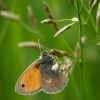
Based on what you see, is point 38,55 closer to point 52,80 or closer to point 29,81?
point 52,80

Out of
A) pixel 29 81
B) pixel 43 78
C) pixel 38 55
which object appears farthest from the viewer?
pixel 38 55

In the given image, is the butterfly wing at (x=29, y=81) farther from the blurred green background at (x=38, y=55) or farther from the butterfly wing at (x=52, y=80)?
the blurred green background at (x=38, y=55)

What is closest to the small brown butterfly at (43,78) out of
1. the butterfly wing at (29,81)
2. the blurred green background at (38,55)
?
the butterfly wing at (29,81)

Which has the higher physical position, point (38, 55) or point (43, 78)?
point (38, 55)

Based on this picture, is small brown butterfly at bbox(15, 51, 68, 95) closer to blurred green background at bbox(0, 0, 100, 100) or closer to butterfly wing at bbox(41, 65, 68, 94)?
butterfly wing at bbox(41, 65, 68, 94)

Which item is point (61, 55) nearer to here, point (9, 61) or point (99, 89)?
point (99, 89)

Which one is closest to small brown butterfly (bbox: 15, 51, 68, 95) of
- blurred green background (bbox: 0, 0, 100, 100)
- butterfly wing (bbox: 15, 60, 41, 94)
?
butterfly wing (bbox: 15, 60, 41, 94)

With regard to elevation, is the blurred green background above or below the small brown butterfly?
above

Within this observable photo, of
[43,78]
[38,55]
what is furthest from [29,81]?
[38,55]
